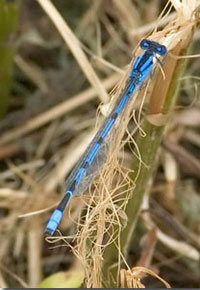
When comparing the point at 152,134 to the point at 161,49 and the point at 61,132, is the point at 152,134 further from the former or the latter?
the point at 61,132

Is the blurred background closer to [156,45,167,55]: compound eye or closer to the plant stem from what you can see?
the plant stem

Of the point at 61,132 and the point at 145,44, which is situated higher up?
the point at 145,44

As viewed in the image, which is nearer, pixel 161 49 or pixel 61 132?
pixel 161 49

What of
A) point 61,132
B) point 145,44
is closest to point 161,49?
point 145,44

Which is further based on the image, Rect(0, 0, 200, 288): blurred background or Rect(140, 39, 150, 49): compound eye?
Rect(0, 0, 200, 288): blurred background

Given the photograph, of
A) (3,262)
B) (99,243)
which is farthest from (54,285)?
(3,262)

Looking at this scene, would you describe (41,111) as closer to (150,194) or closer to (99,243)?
(150,194)

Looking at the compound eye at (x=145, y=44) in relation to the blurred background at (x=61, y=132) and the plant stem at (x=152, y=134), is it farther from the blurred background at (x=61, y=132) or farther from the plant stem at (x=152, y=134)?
the blurred background at (x=61, y=132)

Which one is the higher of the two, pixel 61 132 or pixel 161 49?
pixel 161 49

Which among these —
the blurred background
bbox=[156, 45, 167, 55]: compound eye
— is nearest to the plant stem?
bbox=[156, 45, 167, 55]: compound eye

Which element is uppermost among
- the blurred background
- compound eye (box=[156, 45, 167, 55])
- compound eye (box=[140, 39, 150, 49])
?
compound eye (box=[140, 39, 150, 49])

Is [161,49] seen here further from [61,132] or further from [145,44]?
[61,132]
